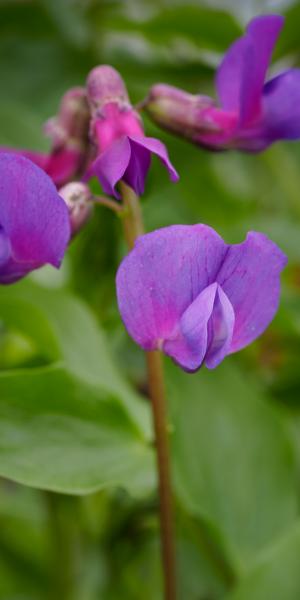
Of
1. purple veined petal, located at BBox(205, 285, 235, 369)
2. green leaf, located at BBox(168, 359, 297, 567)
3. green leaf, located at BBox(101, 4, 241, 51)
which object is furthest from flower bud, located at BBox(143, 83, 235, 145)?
green leaf, located at BBox(101, 4, 241, 51)

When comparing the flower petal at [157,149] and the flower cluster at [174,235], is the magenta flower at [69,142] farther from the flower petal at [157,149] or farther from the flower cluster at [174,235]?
the flower petal at [157,149]

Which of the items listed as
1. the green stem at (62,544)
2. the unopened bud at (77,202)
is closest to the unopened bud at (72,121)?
the unopened bud at (77,202)

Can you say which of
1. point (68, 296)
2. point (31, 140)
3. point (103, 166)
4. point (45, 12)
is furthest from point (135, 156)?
point (45, 12)

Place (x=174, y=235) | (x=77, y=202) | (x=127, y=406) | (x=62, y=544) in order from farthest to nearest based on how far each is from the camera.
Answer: (x=62, y=544) → (x=127, y=406) → (x=77, y=202) → (x=174, y=235)

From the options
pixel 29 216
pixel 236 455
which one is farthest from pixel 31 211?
pixel 236 455

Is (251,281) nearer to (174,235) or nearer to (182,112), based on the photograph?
(174,235)
